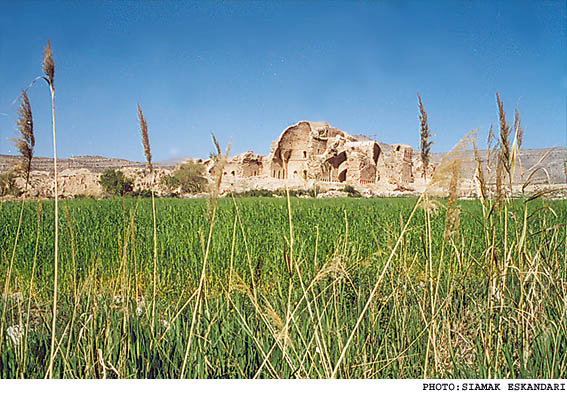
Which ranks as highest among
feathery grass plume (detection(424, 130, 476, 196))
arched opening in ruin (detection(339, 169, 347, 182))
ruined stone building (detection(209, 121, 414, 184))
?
ruined stone building (detection(209, 121, 414, 184))

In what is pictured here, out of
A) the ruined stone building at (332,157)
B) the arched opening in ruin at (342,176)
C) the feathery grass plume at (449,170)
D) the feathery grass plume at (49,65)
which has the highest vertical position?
the ruined stone building at (332,157)

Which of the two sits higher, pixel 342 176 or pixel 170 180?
pixel 342 176

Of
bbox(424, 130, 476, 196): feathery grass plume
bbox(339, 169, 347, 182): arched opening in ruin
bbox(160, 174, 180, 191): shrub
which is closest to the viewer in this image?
bbox(424, 130, 476, 196): feathery grass plume

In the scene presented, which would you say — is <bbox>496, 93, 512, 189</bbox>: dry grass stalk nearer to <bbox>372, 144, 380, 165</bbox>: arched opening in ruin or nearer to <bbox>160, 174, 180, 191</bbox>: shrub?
<bbox>160, 174, 180, 191</bbox>: shrub

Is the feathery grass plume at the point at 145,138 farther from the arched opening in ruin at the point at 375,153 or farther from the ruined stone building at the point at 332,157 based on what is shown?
the arched opening in ruin at the point at 375,153

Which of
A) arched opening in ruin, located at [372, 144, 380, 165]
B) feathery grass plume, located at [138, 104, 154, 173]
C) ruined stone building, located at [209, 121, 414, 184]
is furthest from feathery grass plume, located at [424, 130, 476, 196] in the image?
arched opening in ruin, located at [372, 144, 380, 165]

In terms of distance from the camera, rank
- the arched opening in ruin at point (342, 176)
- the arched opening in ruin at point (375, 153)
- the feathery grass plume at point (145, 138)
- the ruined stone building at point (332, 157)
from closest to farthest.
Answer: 1. the feathery grass plume at point (145, 138)
2. the ruined stone building at point (332, 157)
3. the arched opening in ruin at point (342, 176)
4. the arched opening in ruin at point (375, 153)

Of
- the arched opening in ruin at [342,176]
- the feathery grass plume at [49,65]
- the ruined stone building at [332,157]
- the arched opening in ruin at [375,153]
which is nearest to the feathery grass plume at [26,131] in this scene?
the feathery grass plume at [49,65]

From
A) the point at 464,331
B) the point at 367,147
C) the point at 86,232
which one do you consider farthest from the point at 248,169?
the point at 464,331

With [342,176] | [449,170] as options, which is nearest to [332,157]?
[342,176]

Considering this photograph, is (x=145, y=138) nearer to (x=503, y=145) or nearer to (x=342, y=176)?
(x=503, y=145)

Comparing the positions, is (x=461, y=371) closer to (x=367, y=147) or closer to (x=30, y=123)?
(x=30, y=123)

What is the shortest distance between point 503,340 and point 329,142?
36.2 metres
